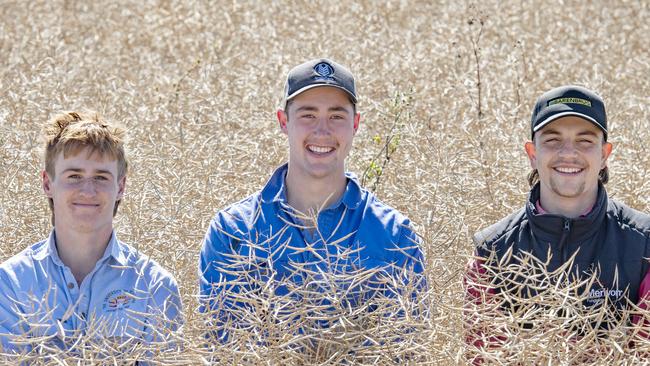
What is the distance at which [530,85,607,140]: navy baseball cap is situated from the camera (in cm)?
476

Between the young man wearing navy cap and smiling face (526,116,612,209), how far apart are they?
2.03 ft

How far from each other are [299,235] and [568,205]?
1.11m

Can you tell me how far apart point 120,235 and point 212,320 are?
5.91ft

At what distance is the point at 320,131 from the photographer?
15.5ft

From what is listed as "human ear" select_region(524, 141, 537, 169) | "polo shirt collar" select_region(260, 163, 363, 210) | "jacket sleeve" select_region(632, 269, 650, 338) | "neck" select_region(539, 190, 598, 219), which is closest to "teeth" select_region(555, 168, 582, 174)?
"neck" select_region(539, 190, 598, 219)

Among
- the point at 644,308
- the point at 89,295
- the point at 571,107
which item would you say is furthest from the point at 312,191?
the point at 644,308

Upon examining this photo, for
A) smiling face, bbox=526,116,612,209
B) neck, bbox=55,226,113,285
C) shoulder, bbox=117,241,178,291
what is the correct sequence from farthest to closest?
smiling face, bbox=526,116,612,209, neck, bbox=55,226,113,285, shoulder, bbox=117,241,178,291

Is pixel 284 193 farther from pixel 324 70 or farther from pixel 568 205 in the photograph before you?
pixel 568 205

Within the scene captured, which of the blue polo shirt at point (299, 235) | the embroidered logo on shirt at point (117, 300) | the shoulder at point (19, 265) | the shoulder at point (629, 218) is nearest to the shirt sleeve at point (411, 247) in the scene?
the blue polo shirt at point (299, 235)

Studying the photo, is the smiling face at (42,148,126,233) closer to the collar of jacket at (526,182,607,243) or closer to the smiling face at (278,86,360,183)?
the smiling face at (278,86,360,183)

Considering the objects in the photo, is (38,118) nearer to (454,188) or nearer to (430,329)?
(454,188)

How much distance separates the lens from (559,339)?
3869mm

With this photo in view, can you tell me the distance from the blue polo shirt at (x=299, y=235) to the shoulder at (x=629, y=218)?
2.64 feet

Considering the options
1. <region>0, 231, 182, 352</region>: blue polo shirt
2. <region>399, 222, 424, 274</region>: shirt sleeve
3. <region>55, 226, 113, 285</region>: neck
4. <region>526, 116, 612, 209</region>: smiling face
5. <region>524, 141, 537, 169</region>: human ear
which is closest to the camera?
<region>0, 231, 182, 352</region>: blue polo shirt
